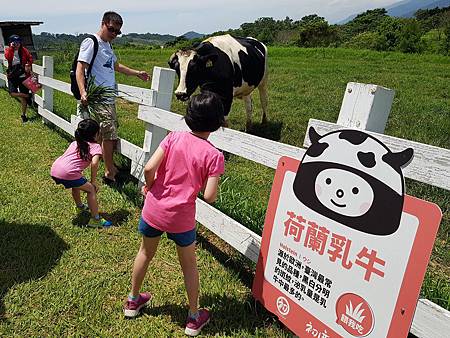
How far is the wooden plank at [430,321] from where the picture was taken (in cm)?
191

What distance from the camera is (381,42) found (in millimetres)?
30219

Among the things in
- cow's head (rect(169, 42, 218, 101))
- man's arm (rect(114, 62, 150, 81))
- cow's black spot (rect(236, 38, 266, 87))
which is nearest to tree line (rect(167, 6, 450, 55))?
cow's black spot (rect(236, 38, 266, 87))

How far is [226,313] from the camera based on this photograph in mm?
2877

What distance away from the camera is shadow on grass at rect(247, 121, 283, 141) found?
24.9 feet

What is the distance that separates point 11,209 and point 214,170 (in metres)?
2.86

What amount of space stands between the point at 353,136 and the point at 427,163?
1.21 feet

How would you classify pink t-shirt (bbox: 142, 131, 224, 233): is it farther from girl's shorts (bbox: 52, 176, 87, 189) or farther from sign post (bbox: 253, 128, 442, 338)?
girl's shorts (bbox: 52, 176, 87, 189)

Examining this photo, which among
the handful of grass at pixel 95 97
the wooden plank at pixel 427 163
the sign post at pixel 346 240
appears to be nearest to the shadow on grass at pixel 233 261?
the sign post at pixel 346 240

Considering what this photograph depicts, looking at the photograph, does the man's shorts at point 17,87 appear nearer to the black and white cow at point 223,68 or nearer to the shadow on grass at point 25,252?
the black and white cow at point 223,68

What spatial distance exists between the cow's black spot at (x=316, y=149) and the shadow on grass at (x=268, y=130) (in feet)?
16.4

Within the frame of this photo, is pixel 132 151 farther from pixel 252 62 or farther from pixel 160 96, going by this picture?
pixel 252 62

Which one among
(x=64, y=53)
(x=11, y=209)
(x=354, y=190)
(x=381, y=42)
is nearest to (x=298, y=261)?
(x=354, y=190)

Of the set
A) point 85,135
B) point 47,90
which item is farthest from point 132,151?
point 47,90

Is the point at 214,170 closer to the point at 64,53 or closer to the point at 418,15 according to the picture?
the point at 64,53
